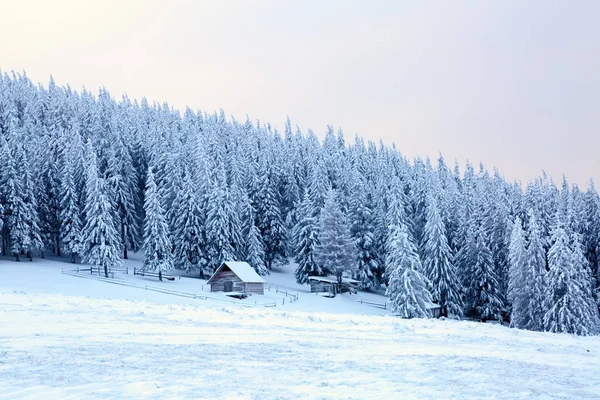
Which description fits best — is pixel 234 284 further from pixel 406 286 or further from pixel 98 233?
pixel 406 286

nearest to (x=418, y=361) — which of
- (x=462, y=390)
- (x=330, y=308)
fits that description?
(x=462, y=390)

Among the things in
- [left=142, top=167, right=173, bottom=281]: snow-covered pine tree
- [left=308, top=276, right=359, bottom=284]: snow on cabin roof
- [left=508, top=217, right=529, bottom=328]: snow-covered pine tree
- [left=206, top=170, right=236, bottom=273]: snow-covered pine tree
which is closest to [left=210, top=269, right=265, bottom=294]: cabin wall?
[left=206, top=170, right=236, bottom=273]: snow-covered pine tree

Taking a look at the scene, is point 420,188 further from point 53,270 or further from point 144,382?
point 144,382

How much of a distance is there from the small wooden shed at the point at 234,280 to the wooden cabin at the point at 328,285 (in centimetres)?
865

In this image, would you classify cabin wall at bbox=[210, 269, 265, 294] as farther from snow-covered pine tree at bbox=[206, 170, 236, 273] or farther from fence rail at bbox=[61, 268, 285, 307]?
snow-covered pine tree at bbox=[206, 170, 236, 273]

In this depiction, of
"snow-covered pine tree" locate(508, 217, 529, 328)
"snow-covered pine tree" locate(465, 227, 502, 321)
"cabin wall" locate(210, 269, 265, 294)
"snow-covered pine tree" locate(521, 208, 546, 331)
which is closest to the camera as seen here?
"snow-covered pine tree" locate(521, 208, 546, 331)

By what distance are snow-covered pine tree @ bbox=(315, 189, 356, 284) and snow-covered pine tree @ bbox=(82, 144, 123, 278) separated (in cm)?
2526

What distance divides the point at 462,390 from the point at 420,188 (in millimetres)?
78338

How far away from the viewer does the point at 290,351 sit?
17.7 m

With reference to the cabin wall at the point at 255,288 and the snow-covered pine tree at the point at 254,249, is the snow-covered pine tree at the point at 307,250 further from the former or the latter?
the cabin wall at the point at 255,288

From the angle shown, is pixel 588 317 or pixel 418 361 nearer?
pixel 418 361

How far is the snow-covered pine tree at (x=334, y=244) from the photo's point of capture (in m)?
69.2

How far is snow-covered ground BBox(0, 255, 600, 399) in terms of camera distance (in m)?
12.6

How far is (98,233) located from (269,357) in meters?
53.2
